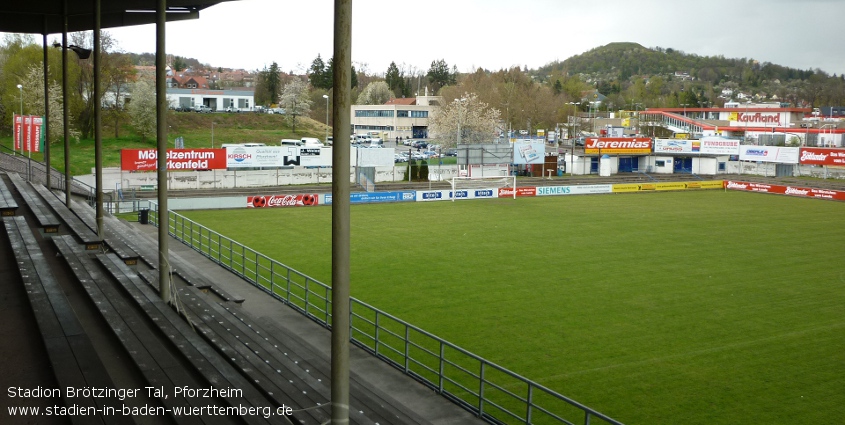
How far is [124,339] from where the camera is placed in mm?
9914

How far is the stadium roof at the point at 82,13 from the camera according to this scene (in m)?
20.4

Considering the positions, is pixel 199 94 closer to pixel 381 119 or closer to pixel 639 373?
pixel 381 119

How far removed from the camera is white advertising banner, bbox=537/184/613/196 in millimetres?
53469

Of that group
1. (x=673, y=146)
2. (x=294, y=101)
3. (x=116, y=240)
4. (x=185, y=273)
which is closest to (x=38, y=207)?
(x=116, y=240)

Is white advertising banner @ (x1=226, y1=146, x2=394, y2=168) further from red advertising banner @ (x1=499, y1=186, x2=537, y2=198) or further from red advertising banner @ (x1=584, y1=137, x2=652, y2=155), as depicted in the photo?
red advertising banner @ (x1=584, y1=137, x2=652, y2=155)

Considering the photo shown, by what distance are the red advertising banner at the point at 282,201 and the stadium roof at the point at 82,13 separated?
55.0 feet

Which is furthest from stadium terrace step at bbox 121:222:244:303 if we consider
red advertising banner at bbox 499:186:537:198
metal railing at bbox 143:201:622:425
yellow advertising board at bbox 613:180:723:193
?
yellow advertising board at bbox 613:180:723:193

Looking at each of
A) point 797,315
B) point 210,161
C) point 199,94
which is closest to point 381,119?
point 199,94

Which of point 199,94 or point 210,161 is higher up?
point 199,94

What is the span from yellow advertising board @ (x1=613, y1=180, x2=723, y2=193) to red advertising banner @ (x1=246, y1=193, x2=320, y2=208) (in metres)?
24.4

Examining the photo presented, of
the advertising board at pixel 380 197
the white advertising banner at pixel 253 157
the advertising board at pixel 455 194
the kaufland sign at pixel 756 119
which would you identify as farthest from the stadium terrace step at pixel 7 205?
the kaufland sign at pixel 756 119

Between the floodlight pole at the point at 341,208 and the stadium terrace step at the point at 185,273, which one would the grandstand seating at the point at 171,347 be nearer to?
the stadium terrace step at the point at 185,273

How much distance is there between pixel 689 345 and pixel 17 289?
13562 mm

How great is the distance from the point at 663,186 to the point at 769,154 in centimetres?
1485
